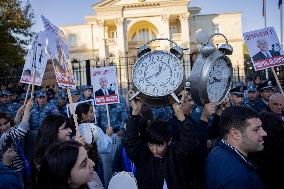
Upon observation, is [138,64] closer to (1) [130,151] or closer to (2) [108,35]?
(1) [130,151]

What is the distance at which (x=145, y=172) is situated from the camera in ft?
12.0

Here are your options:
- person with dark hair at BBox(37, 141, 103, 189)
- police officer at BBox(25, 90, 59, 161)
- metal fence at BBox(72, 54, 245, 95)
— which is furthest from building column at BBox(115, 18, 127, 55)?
person with dark hair at BBox(37, 141, 103, 189)

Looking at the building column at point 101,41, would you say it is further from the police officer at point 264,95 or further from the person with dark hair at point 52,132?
the person with dark hair at point 52,132

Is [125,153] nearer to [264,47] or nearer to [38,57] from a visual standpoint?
[38,57]

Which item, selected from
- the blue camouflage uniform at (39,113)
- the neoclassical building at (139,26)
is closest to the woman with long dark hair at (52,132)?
the blue camouflage uniform at (39,113)

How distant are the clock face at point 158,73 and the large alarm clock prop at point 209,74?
181 mm

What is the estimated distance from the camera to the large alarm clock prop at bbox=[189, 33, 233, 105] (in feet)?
12.7

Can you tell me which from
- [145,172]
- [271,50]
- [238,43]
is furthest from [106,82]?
[238,43]

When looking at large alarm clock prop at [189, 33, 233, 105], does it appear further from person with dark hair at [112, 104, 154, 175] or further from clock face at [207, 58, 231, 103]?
person with dark hair at [112, 104, 154, 175]

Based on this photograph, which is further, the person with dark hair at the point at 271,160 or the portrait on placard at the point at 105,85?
the portrait on placard at the point at 105,85

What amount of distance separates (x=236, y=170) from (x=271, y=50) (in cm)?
383

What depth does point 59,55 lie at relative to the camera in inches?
181

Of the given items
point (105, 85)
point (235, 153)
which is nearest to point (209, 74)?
point (235, 153)

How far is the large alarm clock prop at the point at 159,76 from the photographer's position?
12.7ft
